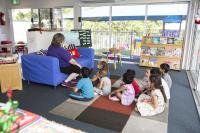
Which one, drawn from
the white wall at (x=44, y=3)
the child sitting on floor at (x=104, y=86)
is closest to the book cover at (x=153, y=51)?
the child sitting on floor at (x=104, y=86)

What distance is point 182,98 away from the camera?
3207mm

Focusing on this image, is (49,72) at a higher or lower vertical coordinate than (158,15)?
lower

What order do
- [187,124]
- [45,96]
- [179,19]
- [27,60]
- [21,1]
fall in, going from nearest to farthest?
[187,124] < [45,96] < [27,60] < [179,19] < [21,1]

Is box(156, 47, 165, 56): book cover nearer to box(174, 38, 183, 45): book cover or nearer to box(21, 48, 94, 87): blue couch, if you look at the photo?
box(174, 38, 183, 45): book cover

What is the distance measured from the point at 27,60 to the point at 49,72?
62 centimetres

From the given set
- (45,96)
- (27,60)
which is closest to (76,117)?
(45,96)

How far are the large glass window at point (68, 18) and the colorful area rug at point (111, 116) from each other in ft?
15.4

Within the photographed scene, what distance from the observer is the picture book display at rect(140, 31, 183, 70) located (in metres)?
4.96

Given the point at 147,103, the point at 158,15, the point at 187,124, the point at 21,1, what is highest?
the point at 21,1

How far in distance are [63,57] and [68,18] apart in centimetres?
387

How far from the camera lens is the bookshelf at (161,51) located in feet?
16.3

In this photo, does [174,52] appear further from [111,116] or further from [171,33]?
[111,116]

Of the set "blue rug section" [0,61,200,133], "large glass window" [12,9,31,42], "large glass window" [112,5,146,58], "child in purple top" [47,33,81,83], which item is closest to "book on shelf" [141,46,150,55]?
"large glass window" [112,5,146,58]

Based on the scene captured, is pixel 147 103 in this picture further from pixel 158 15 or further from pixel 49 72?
pixel 158 15
